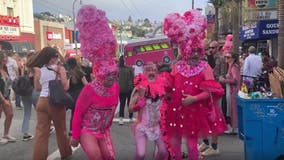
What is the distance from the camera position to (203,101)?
4.52 m

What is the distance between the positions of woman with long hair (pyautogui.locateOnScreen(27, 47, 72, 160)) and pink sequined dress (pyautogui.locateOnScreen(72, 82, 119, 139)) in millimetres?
1659

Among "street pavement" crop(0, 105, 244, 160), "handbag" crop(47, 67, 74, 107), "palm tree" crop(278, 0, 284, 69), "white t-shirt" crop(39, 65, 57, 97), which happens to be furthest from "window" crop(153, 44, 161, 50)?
"palm tree" crop(278, 0, 284, 69)

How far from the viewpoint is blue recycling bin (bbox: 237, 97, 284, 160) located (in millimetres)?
4699

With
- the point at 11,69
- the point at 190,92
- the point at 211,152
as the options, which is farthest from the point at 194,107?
the point at 11,69

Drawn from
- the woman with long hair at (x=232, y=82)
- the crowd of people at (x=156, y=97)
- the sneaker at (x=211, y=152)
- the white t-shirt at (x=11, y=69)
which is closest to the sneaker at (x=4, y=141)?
the crowd of people at (x=156, y=97)

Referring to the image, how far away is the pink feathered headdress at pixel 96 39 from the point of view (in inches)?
164

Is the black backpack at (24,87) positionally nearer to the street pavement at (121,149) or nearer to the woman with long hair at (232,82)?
the street pavement at (121,149)

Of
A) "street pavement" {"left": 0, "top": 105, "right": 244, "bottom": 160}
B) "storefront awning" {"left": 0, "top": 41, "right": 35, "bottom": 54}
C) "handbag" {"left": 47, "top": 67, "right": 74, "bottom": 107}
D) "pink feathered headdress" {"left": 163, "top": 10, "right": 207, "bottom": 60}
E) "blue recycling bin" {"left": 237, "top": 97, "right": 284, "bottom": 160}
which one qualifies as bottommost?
"street pavement" {"left": 0, "top": 105, "right": 244, "bottom": 160}

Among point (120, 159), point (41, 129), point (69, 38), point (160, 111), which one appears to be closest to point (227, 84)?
point (120, 159)

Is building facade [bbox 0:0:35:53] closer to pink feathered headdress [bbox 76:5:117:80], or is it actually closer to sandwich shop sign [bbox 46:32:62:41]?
sandwich shop sign [bbox 46:32:62:41]

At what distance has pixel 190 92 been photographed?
451 cm

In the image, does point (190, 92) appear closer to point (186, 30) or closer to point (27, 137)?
point (186, 30)

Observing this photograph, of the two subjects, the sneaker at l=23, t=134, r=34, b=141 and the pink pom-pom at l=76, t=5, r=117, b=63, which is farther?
the sneaker at l=23, t=134, r=34, b=141

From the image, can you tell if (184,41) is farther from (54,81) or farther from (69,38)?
(69,38)
